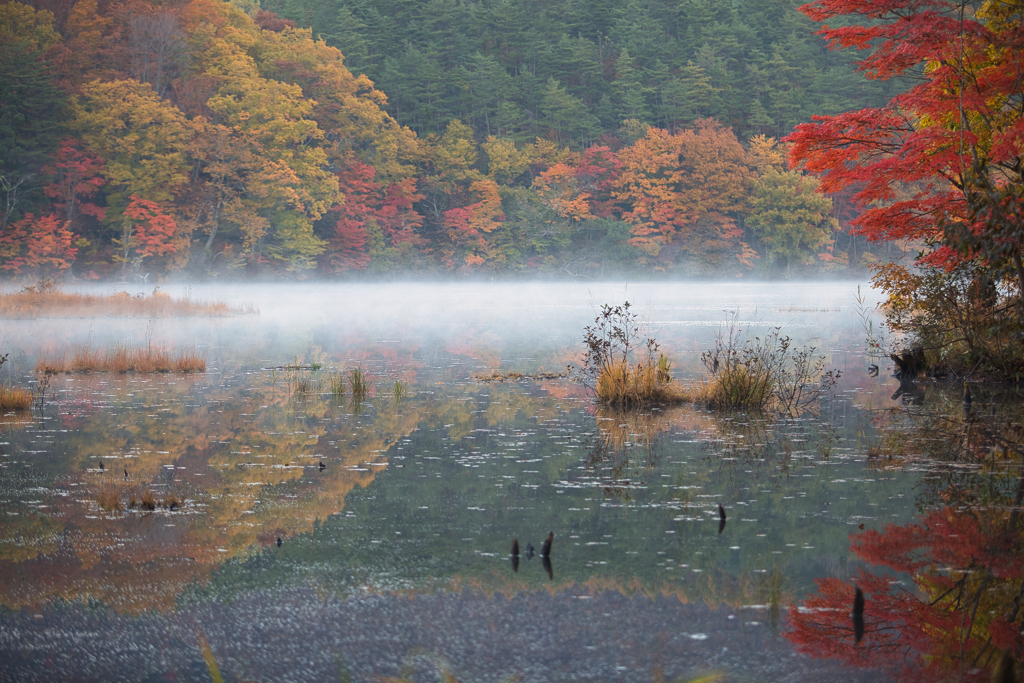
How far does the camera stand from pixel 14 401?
12.7m

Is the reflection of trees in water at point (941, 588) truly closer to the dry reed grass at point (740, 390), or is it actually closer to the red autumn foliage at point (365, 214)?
the dry reed grass at point (740, 390)

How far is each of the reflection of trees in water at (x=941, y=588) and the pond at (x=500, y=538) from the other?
0.06 feet

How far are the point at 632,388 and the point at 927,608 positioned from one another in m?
7.91

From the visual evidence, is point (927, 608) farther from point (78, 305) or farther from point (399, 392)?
point (78, 305)

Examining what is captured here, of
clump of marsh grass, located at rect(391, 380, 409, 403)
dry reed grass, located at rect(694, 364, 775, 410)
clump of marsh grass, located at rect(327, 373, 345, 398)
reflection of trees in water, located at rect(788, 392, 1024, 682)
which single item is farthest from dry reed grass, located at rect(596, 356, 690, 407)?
reflection of trees in water, located at rect(788, 392, 1024, 682)

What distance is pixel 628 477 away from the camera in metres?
8.50

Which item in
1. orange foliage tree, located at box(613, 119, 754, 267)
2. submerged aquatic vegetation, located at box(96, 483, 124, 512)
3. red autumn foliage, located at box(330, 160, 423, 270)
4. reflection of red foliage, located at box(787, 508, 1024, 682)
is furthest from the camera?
orange foliage tree, located at box(613, 119, 754, 267)

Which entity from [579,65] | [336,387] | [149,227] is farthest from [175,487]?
[579,65]

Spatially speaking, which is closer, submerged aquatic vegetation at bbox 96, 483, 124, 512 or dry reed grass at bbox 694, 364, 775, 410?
submerged aquatic vegetation at bbox 96, 483, 124, 512

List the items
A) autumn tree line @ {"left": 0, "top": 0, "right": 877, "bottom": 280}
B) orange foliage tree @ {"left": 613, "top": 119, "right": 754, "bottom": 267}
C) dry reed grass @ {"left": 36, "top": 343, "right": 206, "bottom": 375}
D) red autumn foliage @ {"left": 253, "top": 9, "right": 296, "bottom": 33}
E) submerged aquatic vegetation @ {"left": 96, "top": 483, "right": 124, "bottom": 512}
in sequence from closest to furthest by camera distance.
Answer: submerged aquatic vegetation @ {"left": 96, "top": 483, "right": 124, "bottom": 512} → dry reed grass @ {"left": 36, "top": 343, "right": 206, "bottom": 375} → autumn tree line @ {"left": 0, "top": 0, "right": 877, "bottom": 280} → red autumn foliage @ {"left": 253, "top": 9, "right": 296, "bottom": 33} → orange foliage tree @ {"left": 613, "top": 119, "right": 754, "bottom": 267}

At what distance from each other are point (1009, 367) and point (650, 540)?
10.4 meters

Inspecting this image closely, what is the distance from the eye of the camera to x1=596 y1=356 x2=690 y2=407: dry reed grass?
13086 millimetres

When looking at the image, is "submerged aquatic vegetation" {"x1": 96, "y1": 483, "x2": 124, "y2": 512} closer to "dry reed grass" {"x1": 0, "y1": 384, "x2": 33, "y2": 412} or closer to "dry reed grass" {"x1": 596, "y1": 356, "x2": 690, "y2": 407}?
"dry reed grass" {"x1": 0, "y1": 384, "x2": 33, "y2": 412}

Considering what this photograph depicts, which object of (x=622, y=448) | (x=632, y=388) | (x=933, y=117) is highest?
(x=933, y=117)
